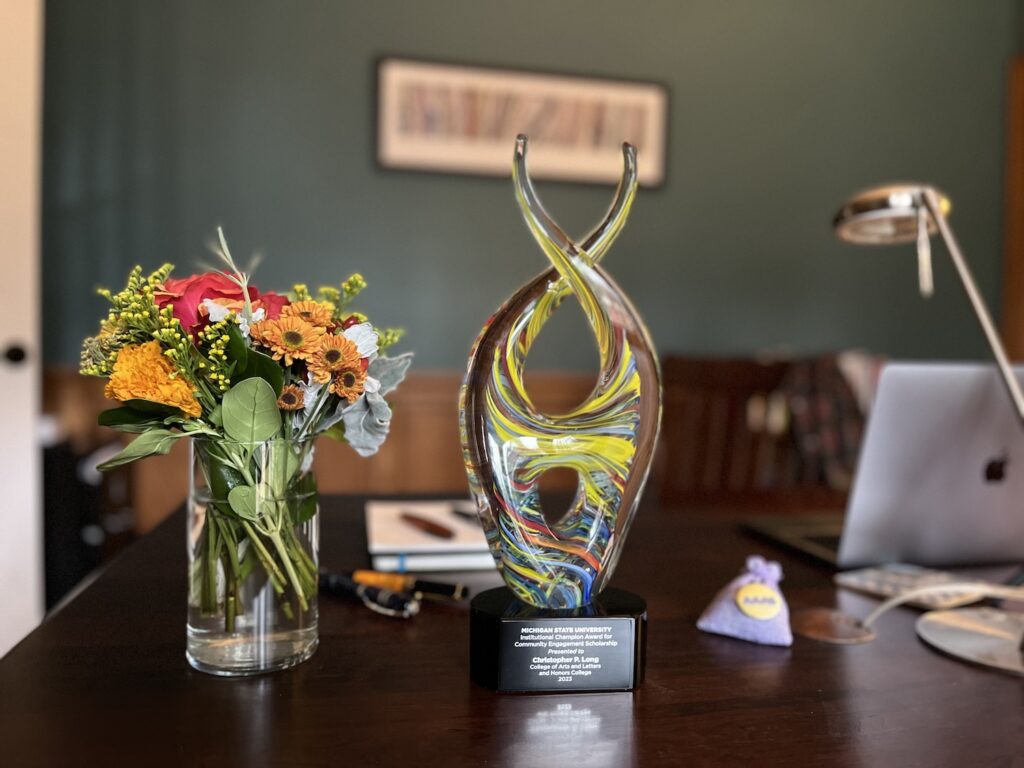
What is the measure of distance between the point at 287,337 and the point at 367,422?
13cm

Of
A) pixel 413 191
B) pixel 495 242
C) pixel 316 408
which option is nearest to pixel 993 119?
pixel 495 242

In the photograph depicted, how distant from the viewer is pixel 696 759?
0.62 metres

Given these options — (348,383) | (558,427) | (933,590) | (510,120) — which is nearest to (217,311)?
(348,383)

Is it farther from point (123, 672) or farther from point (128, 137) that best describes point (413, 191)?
point (123, 672)

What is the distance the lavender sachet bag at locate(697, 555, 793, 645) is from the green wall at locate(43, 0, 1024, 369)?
7.29 ft

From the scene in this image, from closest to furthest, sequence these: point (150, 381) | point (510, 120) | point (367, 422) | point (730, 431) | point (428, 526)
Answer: point (150, 381)
point (367, 422)
point (428, 526)
point (730, 431)
point (510, 120)

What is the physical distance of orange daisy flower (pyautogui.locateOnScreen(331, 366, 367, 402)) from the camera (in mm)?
713

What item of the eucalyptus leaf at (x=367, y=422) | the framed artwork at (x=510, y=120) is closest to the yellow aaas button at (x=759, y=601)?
the eucalyptus leaf at (x=367, y=422)

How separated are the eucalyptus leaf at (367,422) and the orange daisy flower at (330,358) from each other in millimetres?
56

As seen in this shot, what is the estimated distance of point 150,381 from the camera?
66cm

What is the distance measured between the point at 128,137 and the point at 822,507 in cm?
239

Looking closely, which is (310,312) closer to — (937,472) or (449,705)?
(449,705)

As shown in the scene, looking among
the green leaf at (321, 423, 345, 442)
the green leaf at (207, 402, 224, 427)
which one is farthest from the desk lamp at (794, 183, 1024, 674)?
the green leaf at (207, 402, 224, 427)

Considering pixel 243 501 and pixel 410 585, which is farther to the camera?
pixel 410 585
